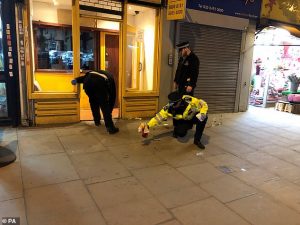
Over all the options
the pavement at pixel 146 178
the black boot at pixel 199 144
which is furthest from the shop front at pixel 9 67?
the black boot at pixel 199 144

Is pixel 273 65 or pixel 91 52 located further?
pixel 273 65

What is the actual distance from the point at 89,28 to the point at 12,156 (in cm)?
445

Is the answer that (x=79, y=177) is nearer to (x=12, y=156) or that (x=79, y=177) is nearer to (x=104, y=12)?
Result: (x=12, y=156)

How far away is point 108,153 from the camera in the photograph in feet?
14.8

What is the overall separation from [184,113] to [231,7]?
4187 mm

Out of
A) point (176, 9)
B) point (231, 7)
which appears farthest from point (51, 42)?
point (231, 7)

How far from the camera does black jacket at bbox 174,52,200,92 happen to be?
5.91 metres

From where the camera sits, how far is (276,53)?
927cm

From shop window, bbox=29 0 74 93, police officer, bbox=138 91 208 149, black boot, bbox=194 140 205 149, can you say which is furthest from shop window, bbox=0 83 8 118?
black boot, bbox=194 140 205 149

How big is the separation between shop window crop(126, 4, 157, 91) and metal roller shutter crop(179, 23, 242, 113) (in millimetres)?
813

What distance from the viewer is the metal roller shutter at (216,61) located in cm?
728

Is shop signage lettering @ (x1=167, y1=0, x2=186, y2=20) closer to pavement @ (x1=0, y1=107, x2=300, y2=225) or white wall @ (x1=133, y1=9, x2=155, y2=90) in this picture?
white wall @ (x1=133, y1=9, x2=155, y2=90)

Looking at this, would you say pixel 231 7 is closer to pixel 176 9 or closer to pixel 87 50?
pixel 176 9

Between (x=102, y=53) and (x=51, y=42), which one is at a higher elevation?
(x=51, y=42)
